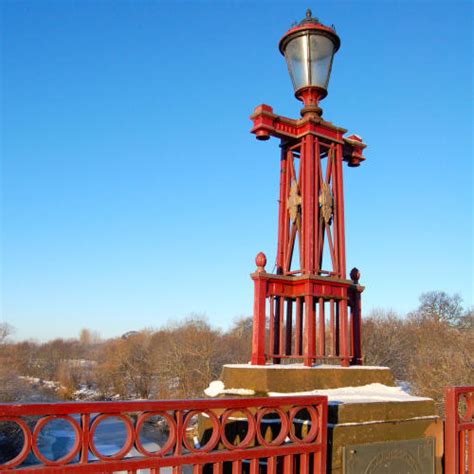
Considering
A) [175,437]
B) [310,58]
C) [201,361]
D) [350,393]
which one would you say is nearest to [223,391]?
[350,393]

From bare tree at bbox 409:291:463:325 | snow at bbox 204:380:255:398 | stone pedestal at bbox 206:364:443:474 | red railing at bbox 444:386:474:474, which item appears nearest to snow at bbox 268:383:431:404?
stone pedestal at bbox 206:364:443:474

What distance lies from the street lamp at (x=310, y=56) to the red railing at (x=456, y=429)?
4.15 meters

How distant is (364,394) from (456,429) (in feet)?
3.14

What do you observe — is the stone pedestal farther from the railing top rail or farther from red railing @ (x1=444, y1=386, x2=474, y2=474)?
the railing top rail

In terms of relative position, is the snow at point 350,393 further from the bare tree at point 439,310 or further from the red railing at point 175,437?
the bare tree at point 439,310

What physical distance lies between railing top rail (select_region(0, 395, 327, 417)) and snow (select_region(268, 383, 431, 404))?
4.29 feet

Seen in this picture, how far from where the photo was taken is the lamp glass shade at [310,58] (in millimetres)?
7078

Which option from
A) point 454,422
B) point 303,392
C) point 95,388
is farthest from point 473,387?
point 95,388

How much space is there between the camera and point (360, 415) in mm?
4719

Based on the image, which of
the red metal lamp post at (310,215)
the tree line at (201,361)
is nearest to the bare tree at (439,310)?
the tree line at (201,361)

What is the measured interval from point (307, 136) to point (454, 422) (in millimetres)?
3988

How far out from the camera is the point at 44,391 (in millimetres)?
42281

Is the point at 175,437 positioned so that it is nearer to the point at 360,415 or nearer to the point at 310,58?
the point at 360,415

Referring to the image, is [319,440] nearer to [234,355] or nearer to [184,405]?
[184,405]
